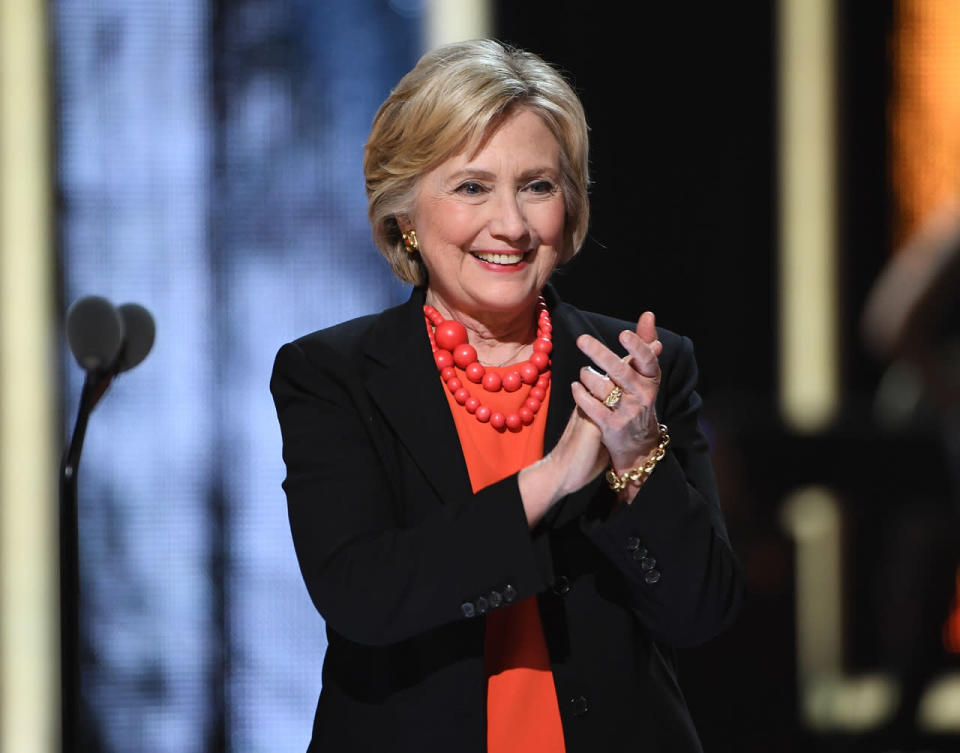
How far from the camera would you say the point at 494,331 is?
1650 mm

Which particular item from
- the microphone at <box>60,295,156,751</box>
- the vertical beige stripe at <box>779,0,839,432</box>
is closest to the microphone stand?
the microphone at <box>60,295,156,751</box>

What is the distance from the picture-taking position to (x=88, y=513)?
2.85 m

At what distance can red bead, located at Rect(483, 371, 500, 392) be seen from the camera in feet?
5.29

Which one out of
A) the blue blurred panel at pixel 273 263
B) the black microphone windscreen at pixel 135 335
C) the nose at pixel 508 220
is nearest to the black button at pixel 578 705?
the nose at pixel 508 220

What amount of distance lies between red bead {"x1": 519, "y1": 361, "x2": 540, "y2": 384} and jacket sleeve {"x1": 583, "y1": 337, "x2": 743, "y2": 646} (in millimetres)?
217

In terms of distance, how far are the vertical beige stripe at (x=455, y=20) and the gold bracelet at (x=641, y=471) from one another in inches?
69.7

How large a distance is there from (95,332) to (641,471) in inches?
31.1

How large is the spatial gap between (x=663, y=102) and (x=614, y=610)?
6.38 feet

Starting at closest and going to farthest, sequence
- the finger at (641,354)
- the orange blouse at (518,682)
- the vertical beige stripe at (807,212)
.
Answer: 1. the finger at (641,354)
2. the orange blouse at (518,682)
3. the vertical beige stripe at (807,212)

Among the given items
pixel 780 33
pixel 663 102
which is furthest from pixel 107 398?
pixel 780 33

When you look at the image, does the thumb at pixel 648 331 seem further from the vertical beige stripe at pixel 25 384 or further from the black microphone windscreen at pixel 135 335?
the vertical beige stripe at pixel 25 384

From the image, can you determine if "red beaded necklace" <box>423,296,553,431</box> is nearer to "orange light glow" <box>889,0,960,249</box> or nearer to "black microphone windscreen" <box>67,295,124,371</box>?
"black microphone windscreen" <box>67,295,124,371</box>

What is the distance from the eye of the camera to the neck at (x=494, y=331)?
5.38ft

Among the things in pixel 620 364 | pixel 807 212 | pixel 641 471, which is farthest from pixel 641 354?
pixel 807 212
